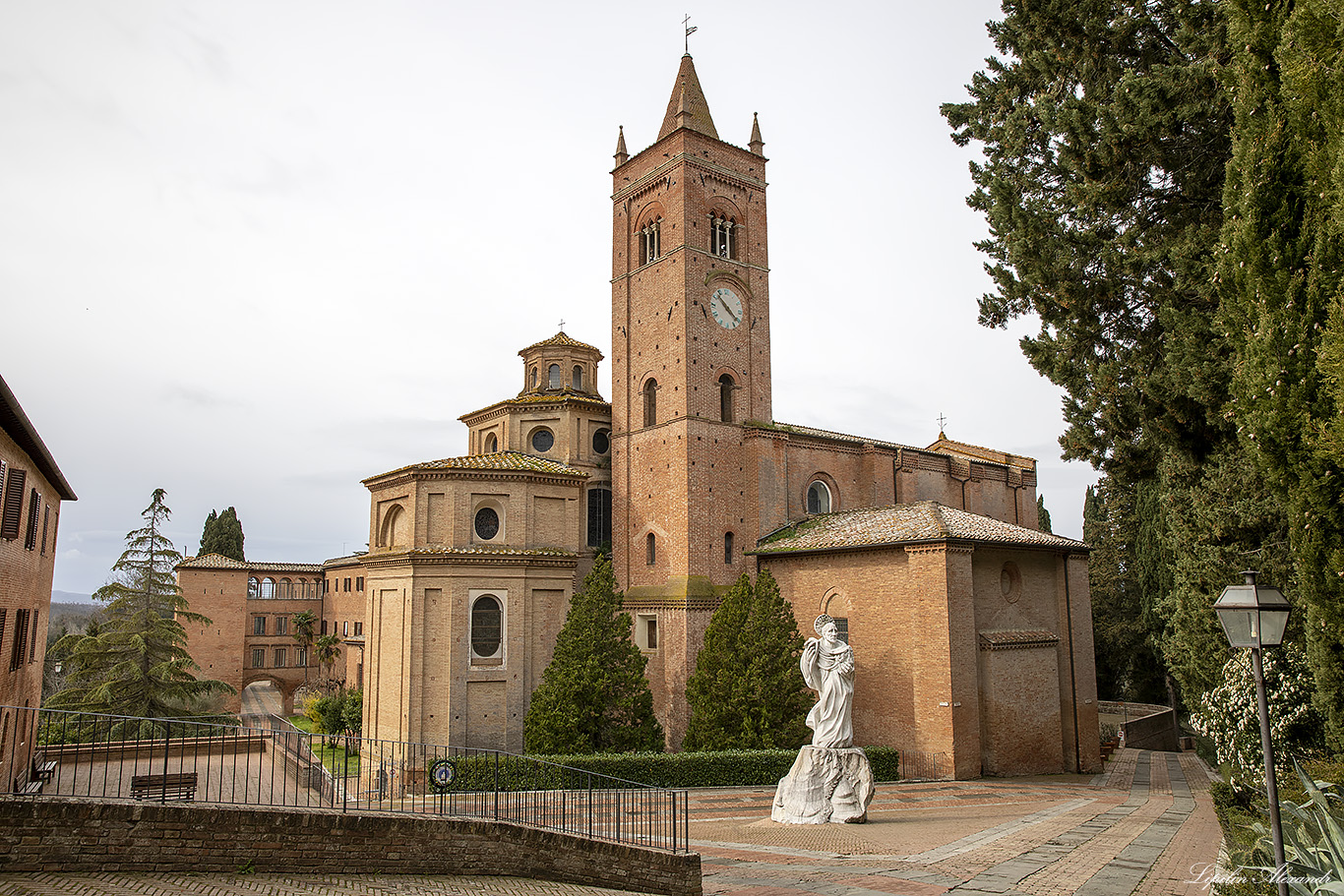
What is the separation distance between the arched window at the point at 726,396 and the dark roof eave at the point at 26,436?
17.6 metres

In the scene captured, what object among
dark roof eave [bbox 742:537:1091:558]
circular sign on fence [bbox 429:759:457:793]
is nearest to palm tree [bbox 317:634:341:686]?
dark roof eave [bbox 742:537:1091:558]

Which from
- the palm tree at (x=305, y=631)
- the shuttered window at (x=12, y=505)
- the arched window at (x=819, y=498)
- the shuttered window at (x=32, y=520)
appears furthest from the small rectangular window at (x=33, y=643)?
the palm tree at (x=305, y=631)

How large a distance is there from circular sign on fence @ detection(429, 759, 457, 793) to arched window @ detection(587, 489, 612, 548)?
1126cm

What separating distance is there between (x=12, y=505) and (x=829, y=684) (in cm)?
1500

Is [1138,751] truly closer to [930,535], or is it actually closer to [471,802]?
[930,535]

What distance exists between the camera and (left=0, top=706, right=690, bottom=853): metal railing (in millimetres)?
12141

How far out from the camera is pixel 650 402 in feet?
91.8

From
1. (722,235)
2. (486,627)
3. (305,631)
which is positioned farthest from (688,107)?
(305,631)

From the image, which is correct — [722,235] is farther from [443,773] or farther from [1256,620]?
[1256,620]

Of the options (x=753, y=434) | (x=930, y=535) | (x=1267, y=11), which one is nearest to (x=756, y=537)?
(x=753, y=434)

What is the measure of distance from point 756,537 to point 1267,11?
1953 centimetres

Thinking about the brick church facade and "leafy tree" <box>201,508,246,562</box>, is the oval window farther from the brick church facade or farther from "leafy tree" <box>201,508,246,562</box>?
"leafy tree" <box>201,508,246,562</box>

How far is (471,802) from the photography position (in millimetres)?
14633

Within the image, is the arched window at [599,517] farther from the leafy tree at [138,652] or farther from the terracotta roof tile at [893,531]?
the leafy tree at [138,652]
